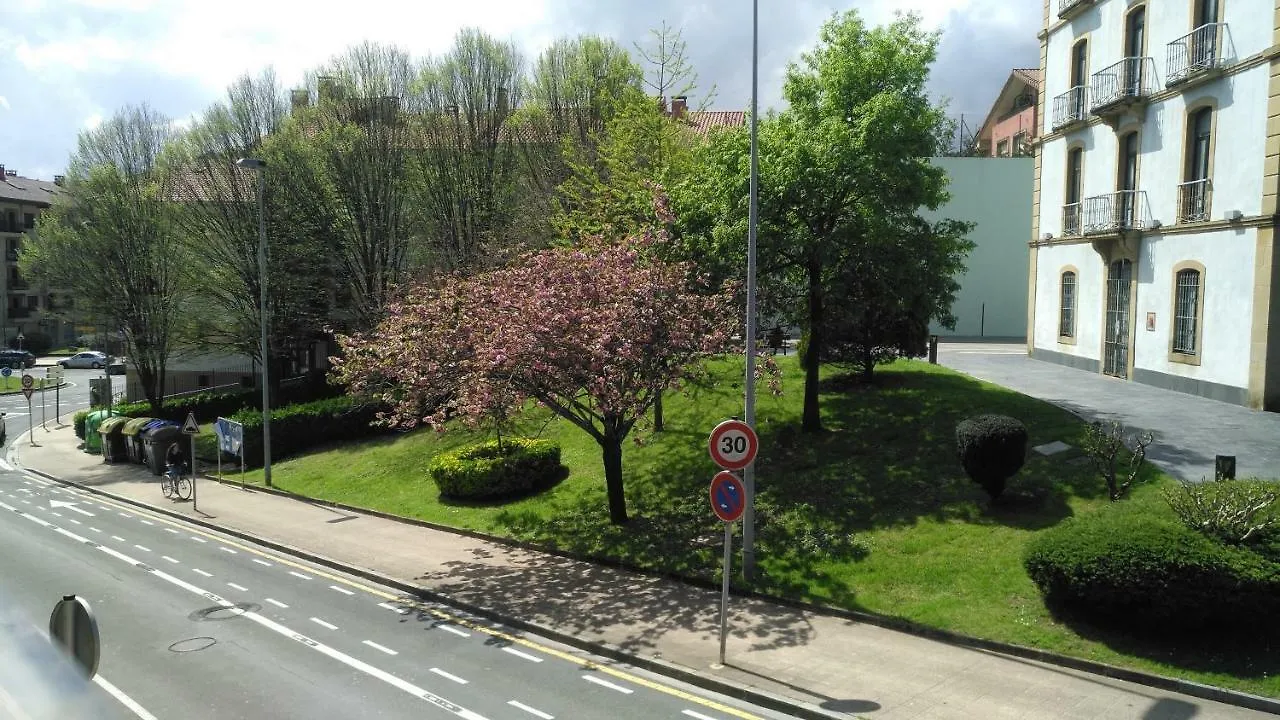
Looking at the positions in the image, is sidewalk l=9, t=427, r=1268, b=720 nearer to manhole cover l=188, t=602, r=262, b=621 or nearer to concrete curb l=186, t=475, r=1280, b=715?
concrete curb l=186, t=475, r=1280, b=715

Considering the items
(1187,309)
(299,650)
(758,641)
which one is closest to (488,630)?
(299,650)

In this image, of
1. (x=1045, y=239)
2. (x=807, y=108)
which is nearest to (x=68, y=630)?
(x=807, y=108)

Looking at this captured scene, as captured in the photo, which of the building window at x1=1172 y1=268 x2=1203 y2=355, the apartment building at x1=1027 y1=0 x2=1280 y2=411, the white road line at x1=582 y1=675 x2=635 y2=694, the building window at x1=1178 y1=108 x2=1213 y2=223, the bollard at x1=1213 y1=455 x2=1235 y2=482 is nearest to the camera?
the white road line at x1=582 y1=675 x2=635 y2=694

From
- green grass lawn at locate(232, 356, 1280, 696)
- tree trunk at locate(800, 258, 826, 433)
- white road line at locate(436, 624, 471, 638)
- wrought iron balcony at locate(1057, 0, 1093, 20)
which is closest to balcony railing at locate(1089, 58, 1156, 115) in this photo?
wrought iron balcony at locate(1057, 0, 1093, 20)

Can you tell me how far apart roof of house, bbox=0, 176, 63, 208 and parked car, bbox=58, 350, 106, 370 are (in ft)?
48.7

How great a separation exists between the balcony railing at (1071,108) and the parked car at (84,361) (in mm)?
69157

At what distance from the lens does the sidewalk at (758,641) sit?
349 inches

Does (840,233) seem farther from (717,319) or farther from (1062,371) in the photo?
(1062,371)

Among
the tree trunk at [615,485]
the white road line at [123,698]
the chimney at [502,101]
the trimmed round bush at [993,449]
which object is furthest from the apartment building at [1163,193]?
Answer: the white road line at [123,698]

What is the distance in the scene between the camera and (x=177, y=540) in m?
19.1

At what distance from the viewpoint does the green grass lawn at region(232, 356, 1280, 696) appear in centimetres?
1081

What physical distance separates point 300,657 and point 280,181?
26.1 meters

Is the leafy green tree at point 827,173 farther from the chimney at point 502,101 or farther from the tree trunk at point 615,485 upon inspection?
the chimney at point 502,101

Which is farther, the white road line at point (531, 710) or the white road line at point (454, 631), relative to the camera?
the white road line at point (454, 631)
